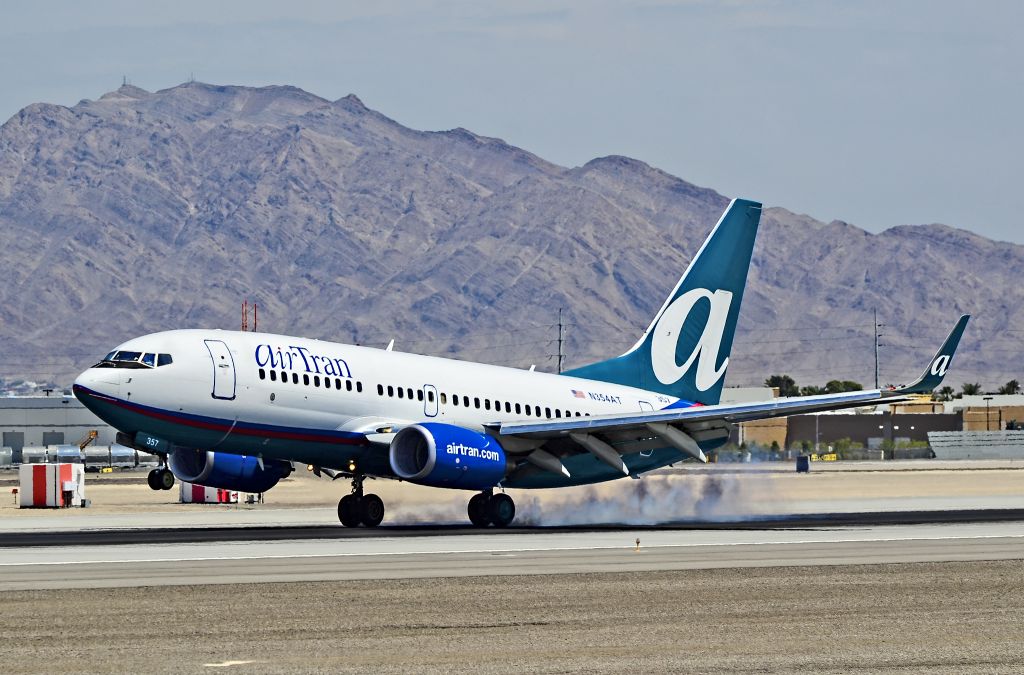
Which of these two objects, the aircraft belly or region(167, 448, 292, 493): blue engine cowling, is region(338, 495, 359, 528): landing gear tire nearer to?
region(167, 448, 292, 493): blue engine cowling

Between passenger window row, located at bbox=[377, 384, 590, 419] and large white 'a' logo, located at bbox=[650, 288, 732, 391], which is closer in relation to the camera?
passenger window row, located at bbox=[377, 384, 590, 419]

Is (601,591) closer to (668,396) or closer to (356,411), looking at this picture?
(356,411)

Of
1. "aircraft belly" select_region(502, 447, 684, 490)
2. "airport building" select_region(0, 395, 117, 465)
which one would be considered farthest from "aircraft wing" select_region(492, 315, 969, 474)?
"airport building" select_region(0, 395, 117, 465)

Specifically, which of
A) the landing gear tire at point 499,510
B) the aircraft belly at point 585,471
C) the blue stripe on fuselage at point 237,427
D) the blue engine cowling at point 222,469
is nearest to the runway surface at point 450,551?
the landing gear tire at point 499,510

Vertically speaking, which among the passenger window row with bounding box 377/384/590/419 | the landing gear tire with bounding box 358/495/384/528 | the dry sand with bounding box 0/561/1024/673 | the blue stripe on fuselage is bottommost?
the dry sand with bounding box 0/561/1024/673

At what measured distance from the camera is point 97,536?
44562 millimetres

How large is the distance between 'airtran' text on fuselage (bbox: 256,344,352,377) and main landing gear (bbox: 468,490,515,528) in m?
5.32

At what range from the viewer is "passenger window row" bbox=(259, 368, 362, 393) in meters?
46.6

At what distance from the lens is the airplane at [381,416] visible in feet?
148

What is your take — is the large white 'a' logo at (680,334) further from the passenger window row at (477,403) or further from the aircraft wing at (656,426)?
the aircraft wing at (656,426)

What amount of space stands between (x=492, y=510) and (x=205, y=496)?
1041 inches

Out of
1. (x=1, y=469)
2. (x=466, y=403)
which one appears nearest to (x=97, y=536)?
(x=466, y=403)

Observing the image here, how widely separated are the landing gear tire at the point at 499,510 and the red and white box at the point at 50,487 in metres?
25.4

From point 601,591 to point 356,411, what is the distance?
1993cm
